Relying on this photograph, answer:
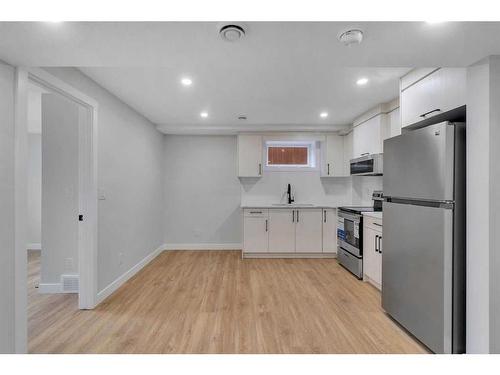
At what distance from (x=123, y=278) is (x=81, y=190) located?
4.38 ft

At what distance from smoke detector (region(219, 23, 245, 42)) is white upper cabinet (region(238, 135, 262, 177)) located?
10.9 feet

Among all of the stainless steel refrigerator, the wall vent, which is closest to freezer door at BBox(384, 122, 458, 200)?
the stainless steel refrigerator

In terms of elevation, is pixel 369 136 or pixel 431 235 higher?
pixel 369 136

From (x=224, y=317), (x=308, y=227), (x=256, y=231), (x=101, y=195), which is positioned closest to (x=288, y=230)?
(x=308, y=227)

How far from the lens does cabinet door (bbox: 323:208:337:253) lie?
14.9ft

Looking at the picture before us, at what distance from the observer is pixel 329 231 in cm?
454

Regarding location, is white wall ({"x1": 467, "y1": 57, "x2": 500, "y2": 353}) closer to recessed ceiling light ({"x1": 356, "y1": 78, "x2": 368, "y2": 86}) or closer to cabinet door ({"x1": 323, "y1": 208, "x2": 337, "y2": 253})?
recessed ceiling light ({"x1": 356, "y1": 78, "x2": 368, "y2": 86})

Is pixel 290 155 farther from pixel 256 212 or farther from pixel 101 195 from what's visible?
pixel 101 195

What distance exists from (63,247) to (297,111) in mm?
3564

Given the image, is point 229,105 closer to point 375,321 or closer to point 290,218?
point 290,218

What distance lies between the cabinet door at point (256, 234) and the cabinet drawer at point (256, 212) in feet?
0.17

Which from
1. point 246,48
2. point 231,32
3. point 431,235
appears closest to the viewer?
point 231,32

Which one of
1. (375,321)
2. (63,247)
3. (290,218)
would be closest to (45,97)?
(63,247)

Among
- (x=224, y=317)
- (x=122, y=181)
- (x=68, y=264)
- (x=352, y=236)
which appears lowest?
(x=224, y=317)
